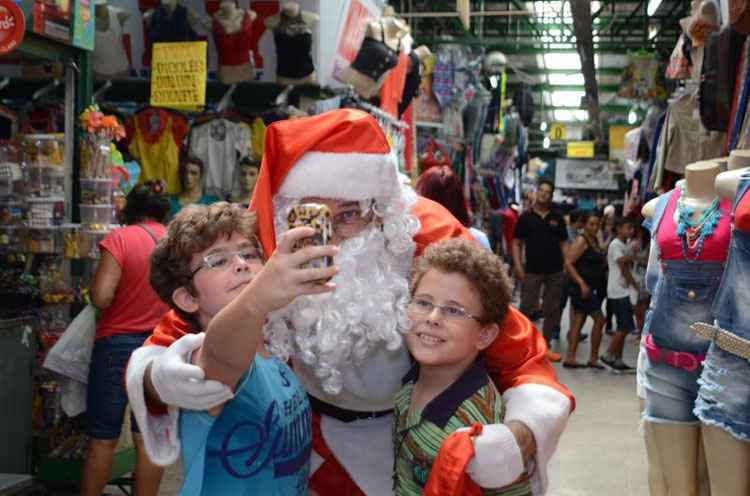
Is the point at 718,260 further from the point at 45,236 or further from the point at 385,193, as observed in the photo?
the point at 45,236

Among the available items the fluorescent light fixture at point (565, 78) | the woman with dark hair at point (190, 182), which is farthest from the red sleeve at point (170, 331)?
the fluorescent light fixture at point (565, 78)

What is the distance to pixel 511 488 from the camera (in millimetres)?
1766

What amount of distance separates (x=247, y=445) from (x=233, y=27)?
4.51 metres

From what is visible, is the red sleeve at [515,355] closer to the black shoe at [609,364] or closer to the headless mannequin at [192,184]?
the headless mannequin at [192,184]

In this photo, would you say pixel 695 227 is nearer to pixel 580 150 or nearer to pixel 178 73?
pixel 178 73

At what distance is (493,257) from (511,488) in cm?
50

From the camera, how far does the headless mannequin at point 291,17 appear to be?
5.61 metres

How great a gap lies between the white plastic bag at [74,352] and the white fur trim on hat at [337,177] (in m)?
2.50

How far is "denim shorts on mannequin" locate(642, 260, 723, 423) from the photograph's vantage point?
10.3ft

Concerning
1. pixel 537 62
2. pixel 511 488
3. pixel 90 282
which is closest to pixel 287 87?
pixel 90 282

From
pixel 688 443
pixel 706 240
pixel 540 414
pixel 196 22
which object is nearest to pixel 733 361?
pixel 706 240

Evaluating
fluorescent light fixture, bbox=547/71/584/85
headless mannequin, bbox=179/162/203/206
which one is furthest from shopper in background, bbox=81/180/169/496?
fluorescent light fixture, bbox=547/71/584/85

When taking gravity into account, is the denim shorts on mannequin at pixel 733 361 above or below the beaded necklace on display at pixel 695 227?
below

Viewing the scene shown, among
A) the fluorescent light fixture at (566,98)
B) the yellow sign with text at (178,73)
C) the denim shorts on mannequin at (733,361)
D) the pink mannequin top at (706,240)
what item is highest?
the fluorescent light fixture at (566,98)
